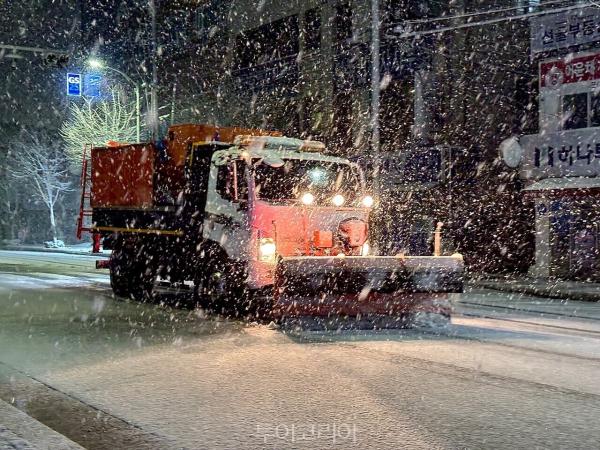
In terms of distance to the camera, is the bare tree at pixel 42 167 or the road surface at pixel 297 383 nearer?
the road surface at pixel 297 383

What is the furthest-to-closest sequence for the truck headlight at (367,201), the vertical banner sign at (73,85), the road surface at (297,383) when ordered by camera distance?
the vertical banner sign at (73,85) < the truck headlight at (367,201) < the road surface at (297,383)

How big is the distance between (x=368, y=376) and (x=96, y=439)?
114 inches

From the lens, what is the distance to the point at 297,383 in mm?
6965

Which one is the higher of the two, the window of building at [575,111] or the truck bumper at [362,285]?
the window of building at [575,111]

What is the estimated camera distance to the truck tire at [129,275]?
47.2 ft

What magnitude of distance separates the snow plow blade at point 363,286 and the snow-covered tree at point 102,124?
3047cm

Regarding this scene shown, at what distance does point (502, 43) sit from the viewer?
82.5 ft

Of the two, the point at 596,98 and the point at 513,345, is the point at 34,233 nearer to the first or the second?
the point at 596,98

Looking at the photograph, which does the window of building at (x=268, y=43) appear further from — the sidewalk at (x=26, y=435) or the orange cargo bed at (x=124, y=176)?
the sidewalk at (x=26, y=435)

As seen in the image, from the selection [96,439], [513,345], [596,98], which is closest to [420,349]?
[513,345]

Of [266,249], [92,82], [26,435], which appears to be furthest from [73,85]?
[26,435]

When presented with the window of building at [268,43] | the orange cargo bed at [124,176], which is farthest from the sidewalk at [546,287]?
the window of building at [268,43]

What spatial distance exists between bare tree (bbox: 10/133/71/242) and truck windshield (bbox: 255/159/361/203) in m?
37.1

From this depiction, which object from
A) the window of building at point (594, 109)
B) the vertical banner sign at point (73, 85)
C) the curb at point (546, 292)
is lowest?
the curb at point (546, 292)
